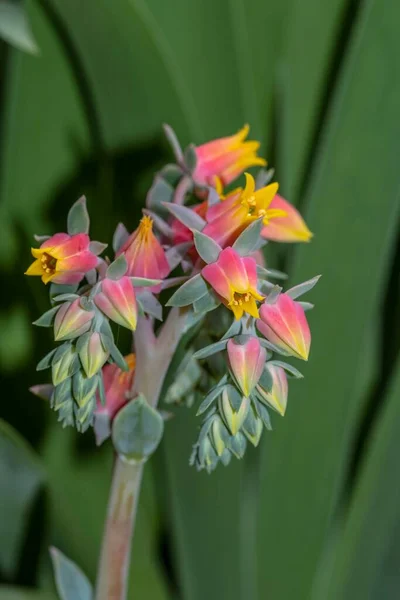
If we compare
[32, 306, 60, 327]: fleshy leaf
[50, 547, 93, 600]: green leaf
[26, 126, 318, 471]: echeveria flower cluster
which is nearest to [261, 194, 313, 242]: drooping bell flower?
[26, 126, 318, 471]: echeveria flower cluster

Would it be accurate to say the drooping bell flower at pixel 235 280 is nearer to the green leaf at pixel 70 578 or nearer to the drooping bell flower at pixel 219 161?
the drooping bell flower at pixel 219 161

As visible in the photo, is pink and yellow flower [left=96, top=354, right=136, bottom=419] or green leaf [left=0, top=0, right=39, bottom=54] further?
green leaf [left=0, top=0, right=39, bottom=54]

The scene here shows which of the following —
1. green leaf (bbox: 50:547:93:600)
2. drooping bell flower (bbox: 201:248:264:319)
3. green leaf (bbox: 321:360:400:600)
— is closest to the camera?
drooping bell flower (bbox: 201:248:264:319)

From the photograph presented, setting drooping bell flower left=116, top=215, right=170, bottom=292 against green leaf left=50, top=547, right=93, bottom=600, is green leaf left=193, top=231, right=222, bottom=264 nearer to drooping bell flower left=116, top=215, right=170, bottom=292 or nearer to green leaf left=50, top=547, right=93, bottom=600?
drooping bell flower left=116, top=215, right=170, bottom=292

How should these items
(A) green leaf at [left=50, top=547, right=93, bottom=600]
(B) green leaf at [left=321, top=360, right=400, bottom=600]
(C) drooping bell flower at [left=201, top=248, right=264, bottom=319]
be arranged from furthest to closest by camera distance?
1. (B) green leaf at [left=321, top=360, right=400, bottom=600]
2. (A) green leaf at [left=50, top=547, right=93, bottom=600]
3. (C) drooping bell flower at [left=201, top=248, right=264, bottom=319]

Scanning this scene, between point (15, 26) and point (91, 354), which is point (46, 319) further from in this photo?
point (15, 26)

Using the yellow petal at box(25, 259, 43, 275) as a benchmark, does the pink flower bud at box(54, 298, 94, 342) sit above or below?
below
